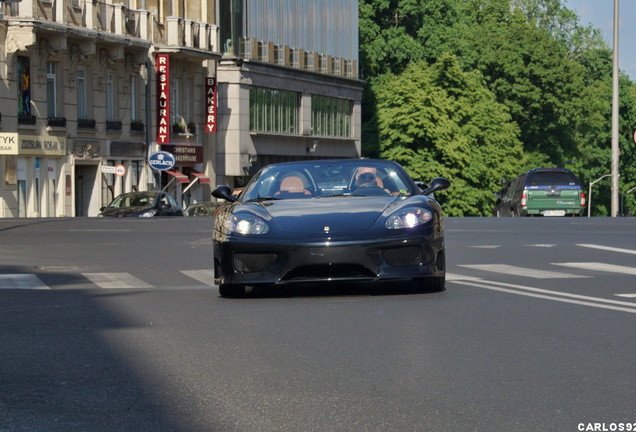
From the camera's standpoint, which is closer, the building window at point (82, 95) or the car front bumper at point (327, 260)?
the car front bumper at point (327, 260)

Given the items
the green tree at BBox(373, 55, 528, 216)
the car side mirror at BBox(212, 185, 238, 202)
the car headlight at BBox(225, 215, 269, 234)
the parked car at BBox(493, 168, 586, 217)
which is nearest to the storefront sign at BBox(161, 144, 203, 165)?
the green tree at BBox(373, 55, 528, 216)

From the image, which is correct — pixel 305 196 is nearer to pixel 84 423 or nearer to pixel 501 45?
pixel 84 423

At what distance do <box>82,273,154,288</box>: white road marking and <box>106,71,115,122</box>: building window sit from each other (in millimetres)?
40709

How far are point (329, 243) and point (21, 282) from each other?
457cm

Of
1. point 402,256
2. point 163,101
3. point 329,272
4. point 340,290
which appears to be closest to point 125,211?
point 163,101

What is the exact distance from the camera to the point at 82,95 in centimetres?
5609

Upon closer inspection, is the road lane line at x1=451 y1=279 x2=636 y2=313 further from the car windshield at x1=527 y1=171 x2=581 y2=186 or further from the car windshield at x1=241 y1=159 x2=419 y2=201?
the car windshield at x1=527 y1=171 x2=581 y2=186

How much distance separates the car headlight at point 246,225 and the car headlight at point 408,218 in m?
1.08

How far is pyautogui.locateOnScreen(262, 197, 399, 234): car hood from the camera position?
1353 centimetres

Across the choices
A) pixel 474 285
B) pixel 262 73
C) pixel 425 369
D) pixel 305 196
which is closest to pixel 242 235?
pixel 305 196

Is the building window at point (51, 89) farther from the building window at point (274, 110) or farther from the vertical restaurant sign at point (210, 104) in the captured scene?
the building window at point (274, 110)

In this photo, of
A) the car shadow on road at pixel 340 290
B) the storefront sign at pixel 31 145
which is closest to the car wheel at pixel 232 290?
the car shadow on road at pixel 340 290

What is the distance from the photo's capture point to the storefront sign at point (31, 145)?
4806 cm

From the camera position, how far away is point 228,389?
26.5 feet
